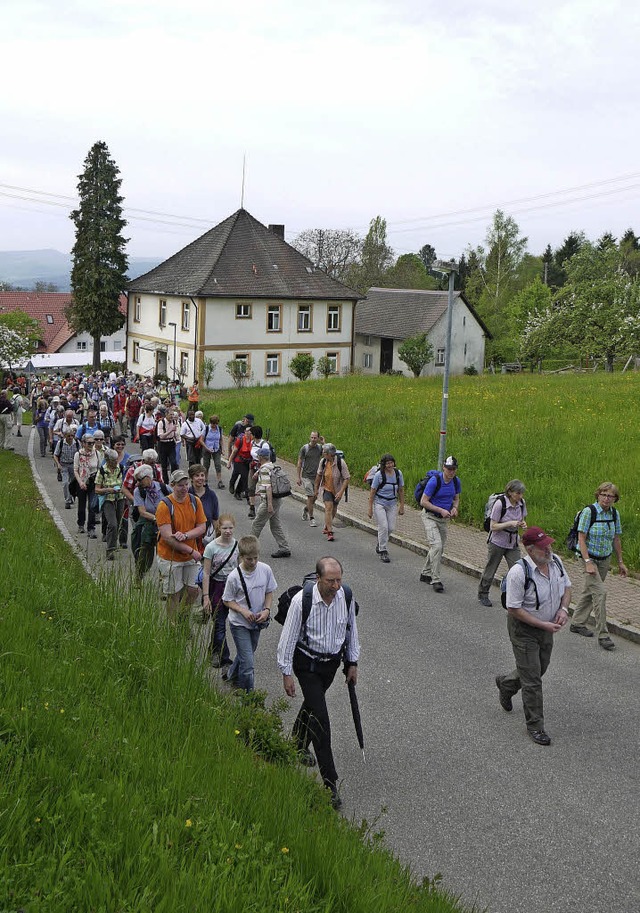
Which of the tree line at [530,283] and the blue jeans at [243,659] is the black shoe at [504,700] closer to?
the blue jeans at [243,659]

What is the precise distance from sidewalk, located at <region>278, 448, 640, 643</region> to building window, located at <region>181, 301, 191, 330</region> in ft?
113

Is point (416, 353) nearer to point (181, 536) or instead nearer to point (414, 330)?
point (414, 330)

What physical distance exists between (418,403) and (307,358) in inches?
958

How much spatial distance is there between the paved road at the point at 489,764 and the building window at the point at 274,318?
4505cm

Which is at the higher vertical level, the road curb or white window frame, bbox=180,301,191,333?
white window frame, bbox=180,301,191,333

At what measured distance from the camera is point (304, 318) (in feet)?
188

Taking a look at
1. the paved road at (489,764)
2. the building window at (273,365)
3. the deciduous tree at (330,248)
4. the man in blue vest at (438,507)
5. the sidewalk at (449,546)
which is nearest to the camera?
the paved road at (489,764)

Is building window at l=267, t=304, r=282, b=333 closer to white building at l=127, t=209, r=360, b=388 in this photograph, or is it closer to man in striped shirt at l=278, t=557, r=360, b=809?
white building at l=127, t=209, r=360, b=388

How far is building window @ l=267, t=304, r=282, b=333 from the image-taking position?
55.3 metres

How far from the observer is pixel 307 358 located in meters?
52.3

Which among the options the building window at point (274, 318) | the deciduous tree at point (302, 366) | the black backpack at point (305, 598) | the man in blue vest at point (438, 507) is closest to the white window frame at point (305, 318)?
the building window at point (274, 318)

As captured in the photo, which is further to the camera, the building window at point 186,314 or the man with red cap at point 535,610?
the building window at point 186,314

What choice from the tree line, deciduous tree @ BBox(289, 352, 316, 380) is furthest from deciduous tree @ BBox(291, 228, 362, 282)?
deciduous tree @ BBox(289, 352, 316, 380)

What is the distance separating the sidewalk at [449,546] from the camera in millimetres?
11031
